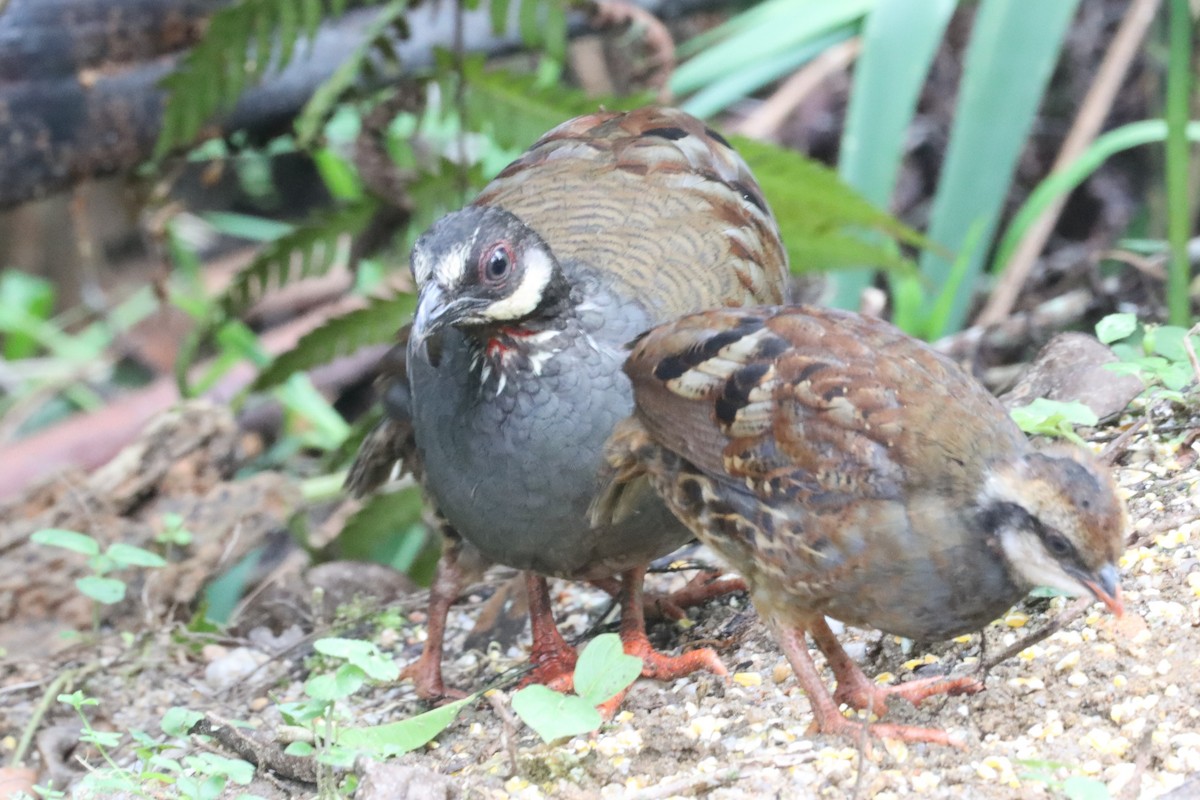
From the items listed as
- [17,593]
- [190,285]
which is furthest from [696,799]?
[190,285]

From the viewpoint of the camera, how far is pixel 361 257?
5.25 m

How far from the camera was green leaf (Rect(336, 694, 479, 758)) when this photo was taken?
288 centimetres

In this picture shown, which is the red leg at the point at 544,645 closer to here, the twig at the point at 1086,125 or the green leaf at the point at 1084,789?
the green leaf at the point at 1084,789

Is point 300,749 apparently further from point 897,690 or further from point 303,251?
point 303,251

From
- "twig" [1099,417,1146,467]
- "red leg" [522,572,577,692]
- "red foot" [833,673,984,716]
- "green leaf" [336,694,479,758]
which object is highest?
"twig" [1099,417,1146,467]

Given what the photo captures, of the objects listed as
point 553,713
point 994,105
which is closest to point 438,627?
point 553,713

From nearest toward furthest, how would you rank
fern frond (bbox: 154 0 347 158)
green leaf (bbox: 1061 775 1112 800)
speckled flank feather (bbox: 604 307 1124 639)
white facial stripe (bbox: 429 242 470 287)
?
green leaf (bbox: 1061 775 1112 800) < speckled flank feather (bbox: 604 307 1124 639) < white facial stripe (bbox: 429 242 470 287) < fern frond (bbox: 154 0 347 158)

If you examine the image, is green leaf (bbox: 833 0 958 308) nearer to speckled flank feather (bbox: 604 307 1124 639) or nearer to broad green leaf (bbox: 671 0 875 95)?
broad green leaf (bbox: 671 0 875 95)

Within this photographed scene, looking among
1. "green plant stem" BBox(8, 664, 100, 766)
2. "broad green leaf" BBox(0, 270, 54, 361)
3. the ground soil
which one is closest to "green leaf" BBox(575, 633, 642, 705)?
the ground soil

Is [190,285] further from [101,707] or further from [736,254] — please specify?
[736,254]

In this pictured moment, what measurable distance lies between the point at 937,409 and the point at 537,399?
987 mm

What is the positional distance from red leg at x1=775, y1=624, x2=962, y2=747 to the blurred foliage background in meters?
2.00

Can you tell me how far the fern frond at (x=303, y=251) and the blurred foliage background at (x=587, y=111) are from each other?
0.03ft

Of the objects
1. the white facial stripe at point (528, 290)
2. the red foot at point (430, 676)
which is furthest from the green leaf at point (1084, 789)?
the red foot at point (430, 676)
